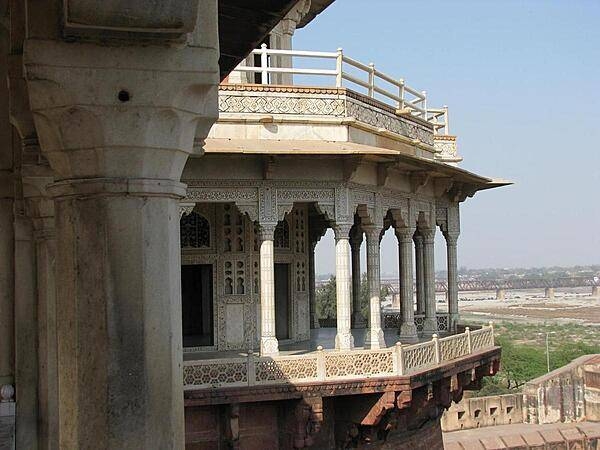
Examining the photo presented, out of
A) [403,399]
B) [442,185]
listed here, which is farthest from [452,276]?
[403,399]

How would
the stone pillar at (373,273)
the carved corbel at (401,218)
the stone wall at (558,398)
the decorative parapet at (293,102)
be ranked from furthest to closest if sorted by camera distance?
the stone wall at (558,398) < the carved corbel at (401,218) < the stone pillar at (373,273) < the decorative parapet at (293,102)

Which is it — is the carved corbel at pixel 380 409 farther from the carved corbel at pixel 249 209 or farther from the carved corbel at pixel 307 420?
the carved corbel at pixel 249 209

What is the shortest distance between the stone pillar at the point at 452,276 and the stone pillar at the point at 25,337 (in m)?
Answer: 9.88

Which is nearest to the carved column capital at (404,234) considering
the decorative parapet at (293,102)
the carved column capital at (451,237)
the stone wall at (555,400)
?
the decorative parapet at (293,102)

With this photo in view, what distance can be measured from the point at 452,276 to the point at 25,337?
10211 mm

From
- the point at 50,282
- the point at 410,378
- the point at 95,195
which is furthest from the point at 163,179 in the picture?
the point at 410,378

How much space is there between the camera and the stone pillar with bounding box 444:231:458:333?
15.3 meters

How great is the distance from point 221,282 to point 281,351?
4.36ft

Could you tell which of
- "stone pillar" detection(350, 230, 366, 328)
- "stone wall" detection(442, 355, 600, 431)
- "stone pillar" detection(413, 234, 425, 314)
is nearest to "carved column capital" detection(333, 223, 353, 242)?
"stone pillar" detection(413, 234, 425, 314)

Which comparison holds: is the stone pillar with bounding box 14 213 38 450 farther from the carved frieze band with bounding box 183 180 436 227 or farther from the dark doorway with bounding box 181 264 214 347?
the dark doorway with bounding box 181 264 214 347

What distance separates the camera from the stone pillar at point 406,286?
1321 centimetres

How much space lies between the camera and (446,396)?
12555 mm

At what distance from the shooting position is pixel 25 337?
21.0 feet

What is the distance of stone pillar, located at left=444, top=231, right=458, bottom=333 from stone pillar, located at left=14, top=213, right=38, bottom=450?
9.88m
